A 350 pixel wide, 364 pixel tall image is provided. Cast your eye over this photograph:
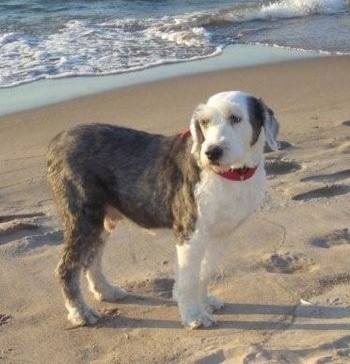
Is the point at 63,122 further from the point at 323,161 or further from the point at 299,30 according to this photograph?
the point at 299,30

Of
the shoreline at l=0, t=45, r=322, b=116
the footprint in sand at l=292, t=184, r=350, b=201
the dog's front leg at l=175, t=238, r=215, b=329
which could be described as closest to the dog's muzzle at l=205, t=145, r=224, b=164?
the dog's front leg at l=175, t=238, r=215, b=329

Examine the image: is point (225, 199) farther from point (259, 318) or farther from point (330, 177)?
point (330, 177)

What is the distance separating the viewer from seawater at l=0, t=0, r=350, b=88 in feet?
43.3

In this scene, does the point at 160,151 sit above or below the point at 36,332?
above

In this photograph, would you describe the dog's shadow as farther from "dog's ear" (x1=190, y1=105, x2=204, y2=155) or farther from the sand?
"dog's ear" (x1=190, y1=105, x2=204, y2=155)

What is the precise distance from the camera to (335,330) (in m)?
4.95

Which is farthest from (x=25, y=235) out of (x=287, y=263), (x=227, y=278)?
(x=287, y=263)

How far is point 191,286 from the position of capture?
5184 millimetres

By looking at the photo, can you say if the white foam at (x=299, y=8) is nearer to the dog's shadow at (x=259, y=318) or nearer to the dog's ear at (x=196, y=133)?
the dog's shadow at (x=259, y=318)

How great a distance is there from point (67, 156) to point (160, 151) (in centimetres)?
61

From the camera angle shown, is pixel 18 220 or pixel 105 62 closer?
pixel 18 220

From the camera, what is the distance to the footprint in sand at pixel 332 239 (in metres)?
6.14

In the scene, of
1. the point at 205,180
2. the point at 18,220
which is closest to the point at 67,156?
the point at 205,180

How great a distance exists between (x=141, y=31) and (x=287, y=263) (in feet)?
35.4
